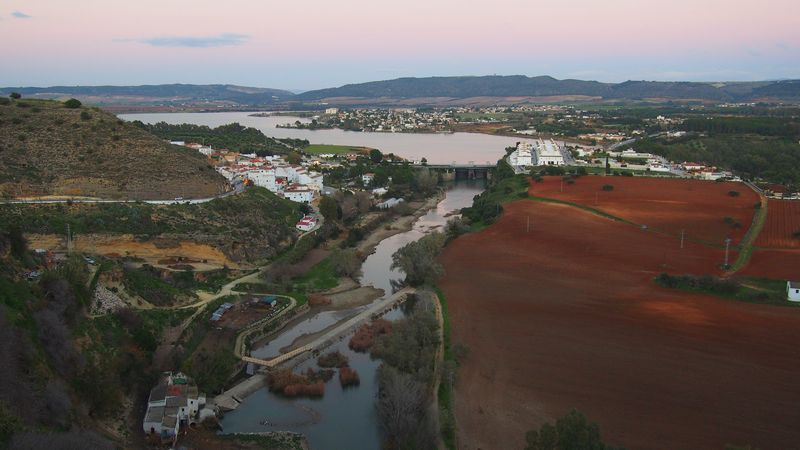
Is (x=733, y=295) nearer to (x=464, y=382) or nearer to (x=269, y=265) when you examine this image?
(x=464, y=382)

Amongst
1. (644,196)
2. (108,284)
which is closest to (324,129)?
(644,196)

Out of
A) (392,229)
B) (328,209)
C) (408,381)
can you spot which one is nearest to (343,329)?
(408,381)

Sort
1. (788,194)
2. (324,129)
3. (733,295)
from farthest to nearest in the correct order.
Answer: (324,129) → (788,194) → (733,295)

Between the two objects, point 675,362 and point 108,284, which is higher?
point 108,284

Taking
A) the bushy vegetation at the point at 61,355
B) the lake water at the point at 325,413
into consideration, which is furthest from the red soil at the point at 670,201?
the bushy vegetation at the point at 61,355

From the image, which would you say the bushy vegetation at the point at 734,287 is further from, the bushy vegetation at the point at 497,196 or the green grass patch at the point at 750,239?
the bushy vegetation at the point at 497,196

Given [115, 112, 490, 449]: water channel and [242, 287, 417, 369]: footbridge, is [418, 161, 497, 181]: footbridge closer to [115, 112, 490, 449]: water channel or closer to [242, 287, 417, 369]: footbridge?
[115, 112, 490, 449]: water channel

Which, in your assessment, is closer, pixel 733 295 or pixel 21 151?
pixel 733 295
